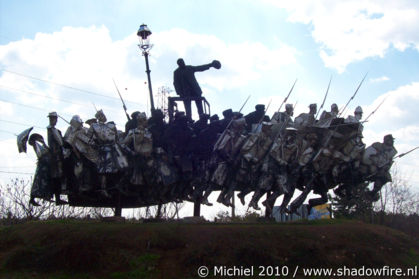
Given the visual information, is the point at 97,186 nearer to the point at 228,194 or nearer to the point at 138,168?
the point at 138,168

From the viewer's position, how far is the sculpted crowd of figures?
1350 cm

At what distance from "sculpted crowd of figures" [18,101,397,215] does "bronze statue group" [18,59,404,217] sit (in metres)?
0.03

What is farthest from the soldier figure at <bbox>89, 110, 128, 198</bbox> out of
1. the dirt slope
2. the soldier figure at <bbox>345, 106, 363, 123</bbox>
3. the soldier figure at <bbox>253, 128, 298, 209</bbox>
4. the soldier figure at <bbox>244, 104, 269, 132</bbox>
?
the soldier figure at <bbox>345, 106, 363, 123</bbox>

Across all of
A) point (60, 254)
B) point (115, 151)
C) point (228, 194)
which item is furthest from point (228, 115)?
point (60, 254)

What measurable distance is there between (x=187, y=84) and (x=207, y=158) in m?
3.13

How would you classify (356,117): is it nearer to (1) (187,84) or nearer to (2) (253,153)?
(2) (253,153)

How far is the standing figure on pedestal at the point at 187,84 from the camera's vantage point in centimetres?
1650

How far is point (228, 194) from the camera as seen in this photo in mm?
14617

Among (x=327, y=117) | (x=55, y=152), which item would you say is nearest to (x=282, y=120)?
(x=327, y=117)

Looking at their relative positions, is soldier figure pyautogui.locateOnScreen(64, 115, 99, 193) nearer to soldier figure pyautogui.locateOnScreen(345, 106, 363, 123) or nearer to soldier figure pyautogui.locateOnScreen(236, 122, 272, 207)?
soldier figure pyautogui.locateOnScreen(236, 122, 272, 207)

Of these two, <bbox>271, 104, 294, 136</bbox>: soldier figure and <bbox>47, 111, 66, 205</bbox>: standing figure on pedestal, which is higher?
<bbox>271, 104, 294, 136</bbox>: soldier figure

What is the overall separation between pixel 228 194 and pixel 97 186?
3.92 meters

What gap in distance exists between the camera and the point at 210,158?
14688mm

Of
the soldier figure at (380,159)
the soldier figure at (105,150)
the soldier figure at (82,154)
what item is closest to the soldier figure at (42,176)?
the soldier figure at (82,154)
